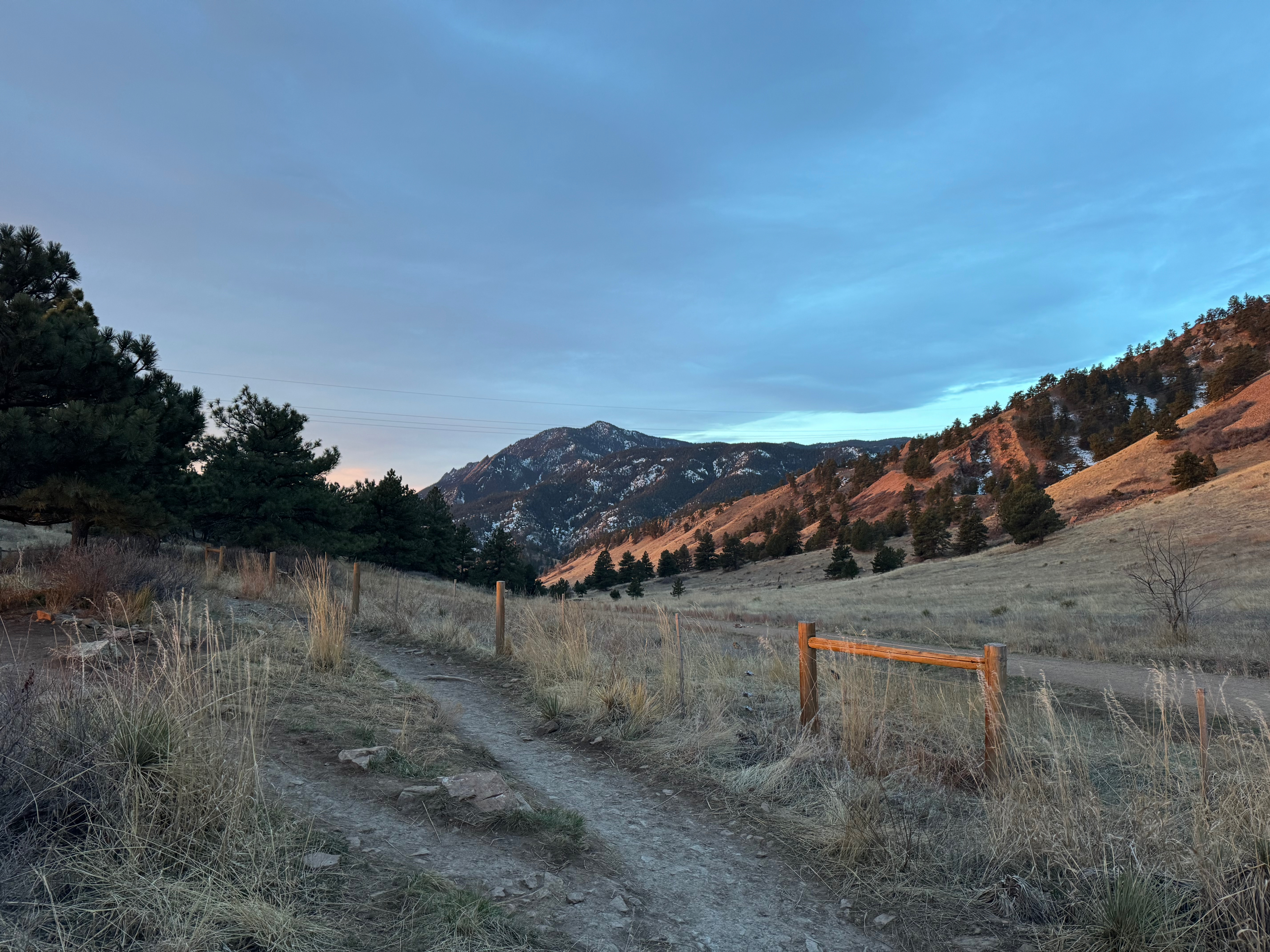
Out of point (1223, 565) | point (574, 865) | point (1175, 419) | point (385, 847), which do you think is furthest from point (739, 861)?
point (1175, 419)

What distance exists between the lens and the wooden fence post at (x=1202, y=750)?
126 inches

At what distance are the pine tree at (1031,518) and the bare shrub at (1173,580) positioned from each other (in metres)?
7.47

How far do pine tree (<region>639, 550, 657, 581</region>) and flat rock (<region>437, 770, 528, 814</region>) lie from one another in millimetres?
78415

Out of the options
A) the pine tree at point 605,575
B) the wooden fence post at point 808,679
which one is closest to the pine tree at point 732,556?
the pine tree at point 605,575

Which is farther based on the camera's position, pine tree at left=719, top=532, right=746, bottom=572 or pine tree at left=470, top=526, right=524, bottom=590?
pine tree at left=719, top=532, right=746, bottom=572

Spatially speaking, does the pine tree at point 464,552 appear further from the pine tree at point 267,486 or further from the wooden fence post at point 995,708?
the wooden fence post at point 995,708

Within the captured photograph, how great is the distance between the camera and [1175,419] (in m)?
63.4

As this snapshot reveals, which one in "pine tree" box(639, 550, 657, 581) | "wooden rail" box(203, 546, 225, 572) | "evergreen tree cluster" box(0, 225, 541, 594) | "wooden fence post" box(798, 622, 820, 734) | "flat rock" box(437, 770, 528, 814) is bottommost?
"pine tree" box(639, 550, 657, 581)

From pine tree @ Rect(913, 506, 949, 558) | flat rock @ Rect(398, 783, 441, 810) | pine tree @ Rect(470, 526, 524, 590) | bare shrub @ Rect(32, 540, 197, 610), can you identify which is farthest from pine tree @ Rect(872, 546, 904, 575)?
flat rock @ Rect(398, 783, 441, 810)

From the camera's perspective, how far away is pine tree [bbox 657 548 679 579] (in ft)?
265

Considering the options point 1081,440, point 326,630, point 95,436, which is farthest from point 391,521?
point 1081,440

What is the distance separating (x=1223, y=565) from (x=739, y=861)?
123ft

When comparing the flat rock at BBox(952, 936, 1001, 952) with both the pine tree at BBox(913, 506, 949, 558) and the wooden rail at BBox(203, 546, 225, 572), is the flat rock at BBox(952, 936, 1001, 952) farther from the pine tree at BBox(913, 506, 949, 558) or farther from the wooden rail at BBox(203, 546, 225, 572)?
the pine tree at BBox(913, 506, 949, 558)

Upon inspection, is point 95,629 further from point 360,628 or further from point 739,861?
point 739,861
